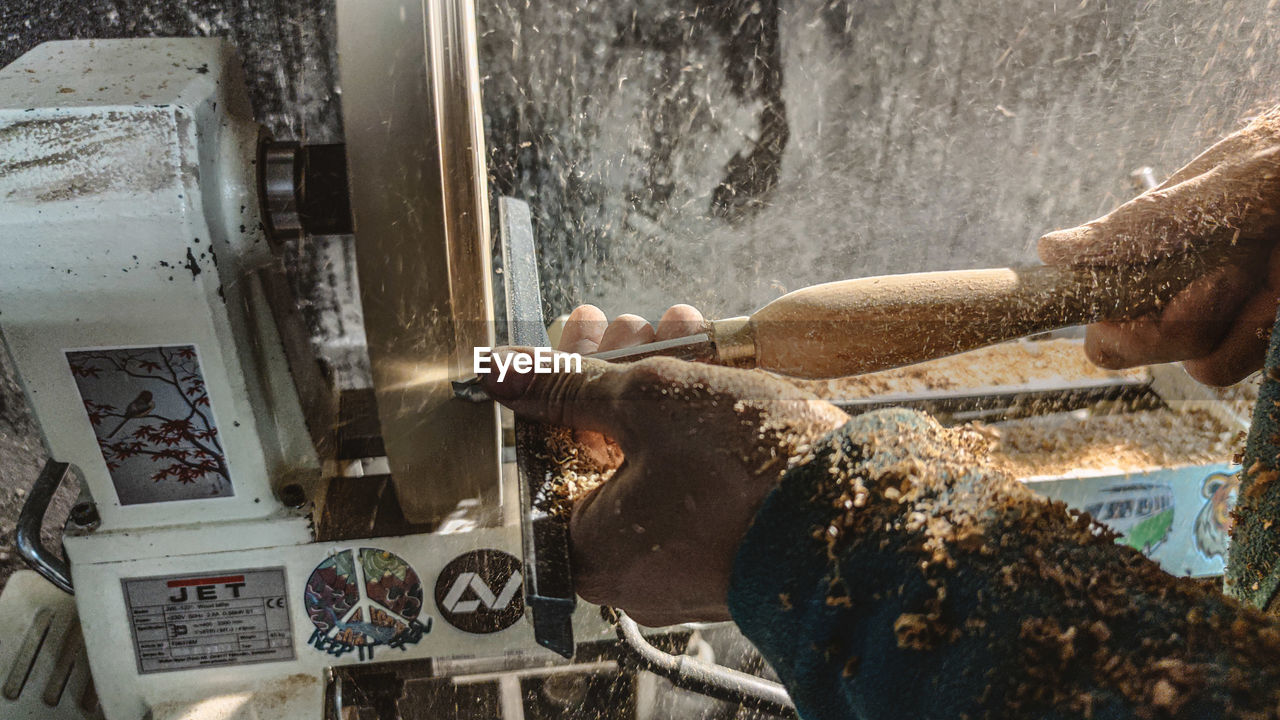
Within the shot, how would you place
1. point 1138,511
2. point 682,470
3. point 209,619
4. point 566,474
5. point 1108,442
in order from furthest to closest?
point 1108,442
point 1138,511
point 209,619
point 566,474
point 682,470

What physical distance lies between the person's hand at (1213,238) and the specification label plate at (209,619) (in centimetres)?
103

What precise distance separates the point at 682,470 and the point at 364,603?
0.58 metres

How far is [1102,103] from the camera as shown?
6.49 ft

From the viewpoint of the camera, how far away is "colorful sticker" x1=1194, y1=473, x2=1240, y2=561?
1.09m

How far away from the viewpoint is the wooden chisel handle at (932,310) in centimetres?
75

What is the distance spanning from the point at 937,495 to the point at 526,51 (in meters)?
1.43

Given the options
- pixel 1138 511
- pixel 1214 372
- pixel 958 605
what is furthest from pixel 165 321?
pixel 1138 511

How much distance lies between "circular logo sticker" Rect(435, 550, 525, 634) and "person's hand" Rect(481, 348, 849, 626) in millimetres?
326

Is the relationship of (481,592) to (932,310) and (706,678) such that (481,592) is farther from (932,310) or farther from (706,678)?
(932,310)

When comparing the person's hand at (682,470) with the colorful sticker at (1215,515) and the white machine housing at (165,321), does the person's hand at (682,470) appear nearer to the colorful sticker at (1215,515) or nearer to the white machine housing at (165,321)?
the white machine housing at (165,321)

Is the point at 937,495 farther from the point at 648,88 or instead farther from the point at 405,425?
the point at 648,88

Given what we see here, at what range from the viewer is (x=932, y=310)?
75cm

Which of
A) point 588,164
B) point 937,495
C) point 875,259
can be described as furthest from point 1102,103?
point 937,495

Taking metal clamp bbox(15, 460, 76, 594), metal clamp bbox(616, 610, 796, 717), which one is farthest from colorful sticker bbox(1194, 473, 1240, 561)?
metal clamp bbox(15, 460, 76, 594)
